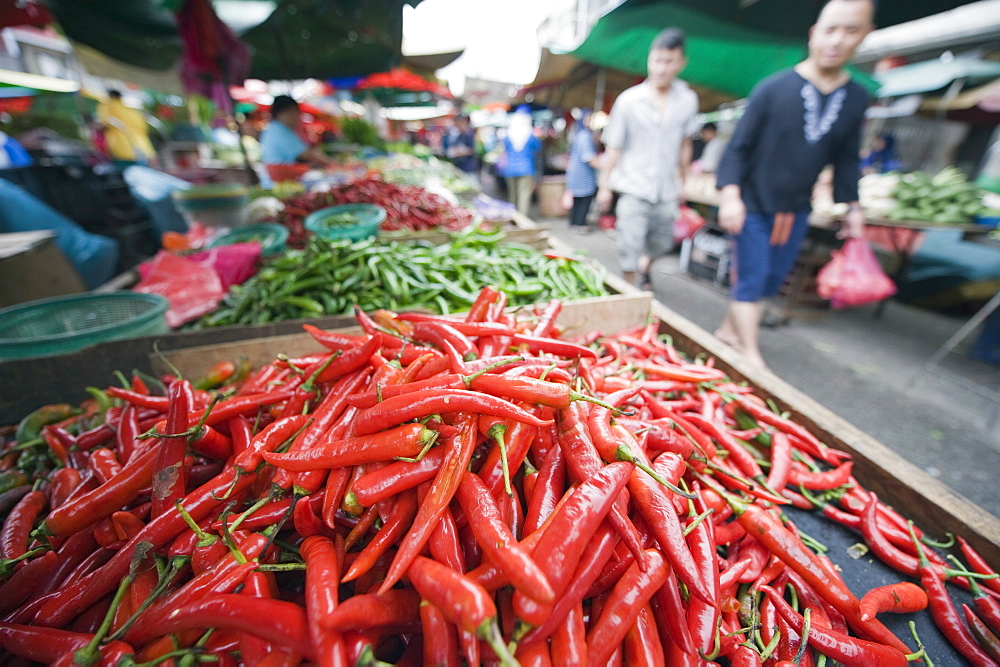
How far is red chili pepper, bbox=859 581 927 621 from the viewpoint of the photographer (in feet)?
4.20

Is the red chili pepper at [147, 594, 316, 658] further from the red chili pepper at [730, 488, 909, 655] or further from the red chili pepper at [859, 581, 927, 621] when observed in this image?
the red chili pepper at [859, 581, 927, 621]

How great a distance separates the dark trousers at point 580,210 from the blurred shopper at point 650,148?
189 inches

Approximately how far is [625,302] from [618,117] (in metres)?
2.83

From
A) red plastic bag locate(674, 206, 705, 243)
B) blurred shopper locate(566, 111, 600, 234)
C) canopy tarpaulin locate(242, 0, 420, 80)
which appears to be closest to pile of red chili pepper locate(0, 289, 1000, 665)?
canopy tarpaulin locate(242, 0, 420, 80)

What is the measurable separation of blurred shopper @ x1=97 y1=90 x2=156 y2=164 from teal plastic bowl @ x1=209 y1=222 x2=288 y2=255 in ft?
32.0

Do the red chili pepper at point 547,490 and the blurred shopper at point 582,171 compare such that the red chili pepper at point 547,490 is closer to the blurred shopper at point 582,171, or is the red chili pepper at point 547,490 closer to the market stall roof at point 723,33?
the market stall roof at point 723,33

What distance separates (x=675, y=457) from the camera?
1390 millimetres

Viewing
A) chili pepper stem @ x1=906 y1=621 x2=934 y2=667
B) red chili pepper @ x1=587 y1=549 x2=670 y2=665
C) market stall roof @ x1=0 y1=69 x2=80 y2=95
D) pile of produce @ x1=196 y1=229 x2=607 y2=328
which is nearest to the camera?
red chili pepper @ x1=587 y1=549 x2=670 y2=665

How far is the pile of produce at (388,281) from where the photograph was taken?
2.96 meters

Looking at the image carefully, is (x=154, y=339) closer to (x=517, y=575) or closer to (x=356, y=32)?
(x=517, y=575)

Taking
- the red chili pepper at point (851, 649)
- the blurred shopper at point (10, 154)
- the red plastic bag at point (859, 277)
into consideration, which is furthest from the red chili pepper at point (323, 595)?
the blurred shopper at point (10, 154)

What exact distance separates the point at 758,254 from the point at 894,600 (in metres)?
3.12

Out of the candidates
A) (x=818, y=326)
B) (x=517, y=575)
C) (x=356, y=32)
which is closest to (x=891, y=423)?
(x=818, y=326)

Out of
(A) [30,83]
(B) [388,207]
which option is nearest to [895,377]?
(B) [388,207]
